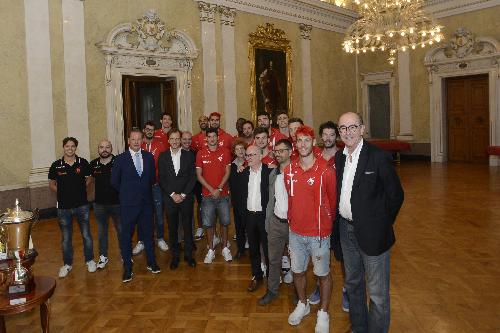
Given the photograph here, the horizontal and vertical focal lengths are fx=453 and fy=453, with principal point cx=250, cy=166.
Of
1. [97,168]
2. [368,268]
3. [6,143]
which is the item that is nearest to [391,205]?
[368,268]

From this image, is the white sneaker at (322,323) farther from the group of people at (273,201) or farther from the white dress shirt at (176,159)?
the white dress shirt at (176,159)

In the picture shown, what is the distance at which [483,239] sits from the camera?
20.6 ft

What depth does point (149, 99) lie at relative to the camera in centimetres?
1106

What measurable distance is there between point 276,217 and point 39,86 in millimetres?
6471

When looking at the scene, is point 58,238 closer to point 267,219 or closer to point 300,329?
point 267,219

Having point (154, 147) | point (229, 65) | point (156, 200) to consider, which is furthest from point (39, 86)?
point (229, 65)

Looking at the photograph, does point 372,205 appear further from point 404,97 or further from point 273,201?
point 404,97

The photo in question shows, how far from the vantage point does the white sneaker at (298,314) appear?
154 inches

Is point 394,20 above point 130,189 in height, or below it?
above

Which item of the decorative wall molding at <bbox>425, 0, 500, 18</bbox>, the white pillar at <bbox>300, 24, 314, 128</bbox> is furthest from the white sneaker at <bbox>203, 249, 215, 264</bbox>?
the decorative wall molding at <bbox>425, 0, 500, 18</bbox>

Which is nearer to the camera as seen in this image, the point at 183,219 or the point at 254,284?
the point at 254,284

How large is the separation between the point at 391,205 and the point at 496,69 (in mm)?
12809

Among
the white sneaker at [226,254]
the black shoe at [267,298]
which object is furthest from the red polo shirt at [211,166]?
the black shoe at [267,298]

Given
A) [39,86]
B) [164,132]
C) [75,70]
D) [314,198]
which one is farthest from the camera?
[75,70]
